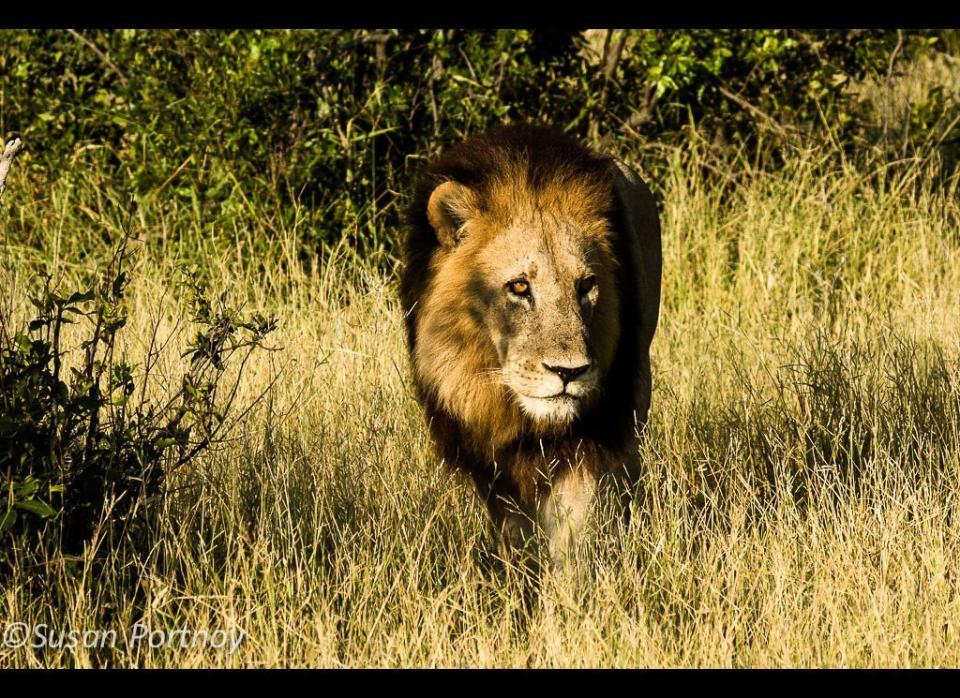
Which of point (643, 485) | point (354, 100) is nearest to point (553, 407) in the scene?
point (643, 485)

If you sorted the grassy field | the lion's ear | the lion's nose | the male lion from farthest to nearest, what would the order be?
the lion's ear
the male lion
the lion's nose
the grassy field

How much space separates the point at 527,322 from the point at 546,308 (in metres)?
0.07

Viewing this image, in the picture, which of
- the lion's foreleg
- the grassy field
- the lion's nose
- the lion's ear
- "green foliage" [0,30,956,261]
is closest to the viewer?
the grassy field

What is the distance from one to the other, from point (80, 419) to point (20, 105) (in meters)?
4.42

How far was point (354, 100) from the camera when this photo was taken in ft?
24.6

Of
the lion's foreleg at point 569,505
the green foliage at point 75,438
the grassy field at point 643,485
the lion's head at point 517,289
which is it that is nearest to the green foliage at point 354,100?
the grassy field at point 643,485

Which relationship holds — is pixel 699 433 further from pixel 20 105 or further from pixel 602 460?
pixel 20 105

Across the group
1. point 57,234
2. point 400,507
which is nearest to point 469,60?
point 57,234

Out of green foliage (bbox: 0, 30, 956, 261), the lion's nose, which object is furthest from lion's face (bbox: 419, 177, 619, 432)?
green foliage (bbox: 0, 30, 956, 261)

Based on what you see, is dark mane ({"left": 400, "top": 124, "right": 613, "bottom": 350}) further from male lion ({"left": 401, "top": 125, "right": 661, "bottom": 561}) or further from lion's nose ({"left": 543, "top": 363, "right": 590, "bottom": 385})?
lion's nose ({"left": 543, "top": 363, "right": 590, "bottom": 385})

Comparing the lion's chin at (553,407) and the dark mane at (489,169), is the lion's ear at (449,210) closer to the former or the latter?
the dark mane at (489,169)

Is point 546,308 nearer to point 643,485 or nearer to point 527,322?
point 527,322

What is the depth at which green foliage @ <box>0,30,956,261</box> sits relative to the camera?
737 centimetres

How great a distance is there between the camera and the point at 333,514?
182 inches
